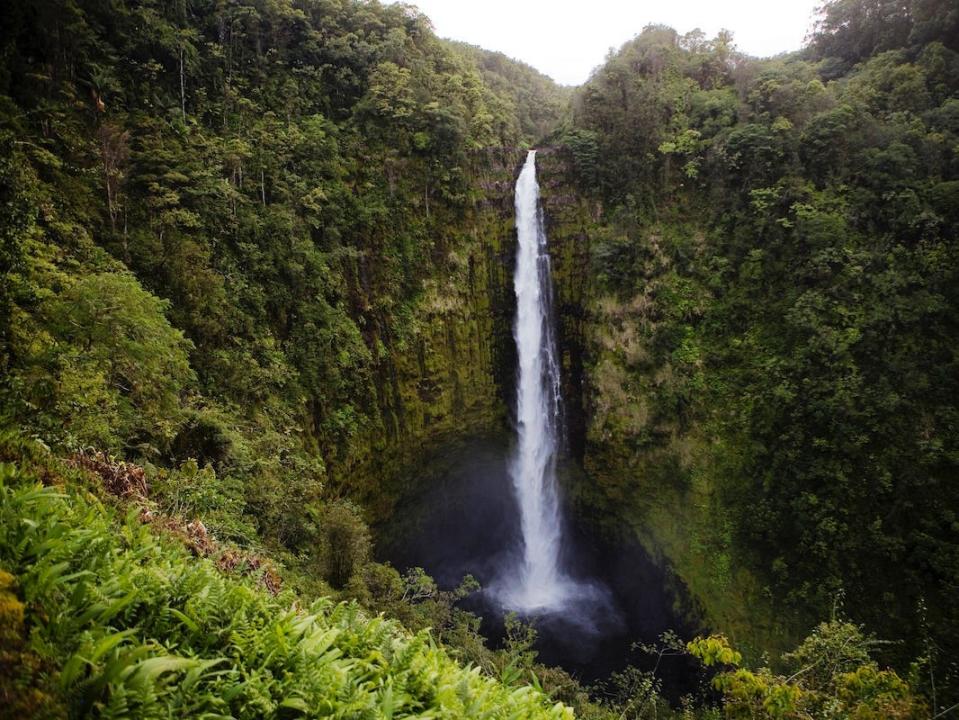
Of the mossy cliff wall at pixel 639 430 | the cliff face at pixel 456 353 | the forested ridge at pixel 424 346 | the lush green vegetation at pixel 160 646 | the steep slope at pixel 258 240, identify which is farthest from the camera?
the cliff face at pixel 456 353

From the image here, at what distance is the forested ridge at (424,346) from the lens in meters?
3.49

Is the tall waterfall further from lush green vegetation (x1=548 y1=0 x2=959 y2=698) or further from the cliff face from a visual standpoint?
lush green vegetation (x1=548 y1=0 x2=959 y2=698)

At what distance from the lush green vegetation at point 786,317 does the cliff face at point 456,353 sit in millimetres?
3739

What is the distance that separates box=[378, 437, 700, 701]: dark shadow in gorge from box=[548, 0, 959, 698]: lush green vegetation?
200 centimetres

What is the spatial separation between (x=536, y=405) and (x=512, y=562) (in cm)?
682

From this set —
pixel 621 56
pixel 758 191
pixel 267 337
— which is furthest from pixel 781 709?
pixel 621 56

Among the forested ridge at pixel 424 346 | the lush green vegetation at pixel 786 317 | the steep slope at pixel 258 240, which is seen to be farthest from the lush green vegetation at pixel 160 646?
the lush green vegetation at pixel 786 317

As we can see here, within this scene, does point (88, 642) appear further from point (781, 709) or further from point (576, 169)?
point (576, 169)

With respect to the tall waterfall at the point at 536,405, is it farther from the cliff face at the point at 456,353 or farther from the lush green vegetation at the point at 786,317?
the lush green vegetation at the point at 786,317

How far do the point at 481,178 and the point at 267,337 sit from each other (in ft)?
40.4

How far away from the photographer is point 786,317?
16062 mm

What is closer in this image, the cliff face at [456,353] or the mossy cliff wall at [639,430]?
the mossy cliff wall at [639,430]

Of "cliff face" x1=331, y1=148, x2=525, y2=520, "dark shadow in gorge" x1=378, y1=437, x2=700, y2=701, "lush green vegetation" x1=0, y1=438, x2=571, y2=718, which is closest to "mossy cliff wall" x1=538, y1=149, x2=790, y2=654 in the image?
"dark shadow in gorge" x1=378, y1=437, x2=700, y2=701

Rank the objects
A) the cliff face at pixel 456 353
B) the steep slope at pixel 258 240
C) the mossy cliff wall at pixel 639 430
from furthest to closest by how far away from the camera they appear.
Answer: the cliff face at pixel 456 353, the mossy cliff wall at pixel 639 430, the steep slope at pixel 258 240
